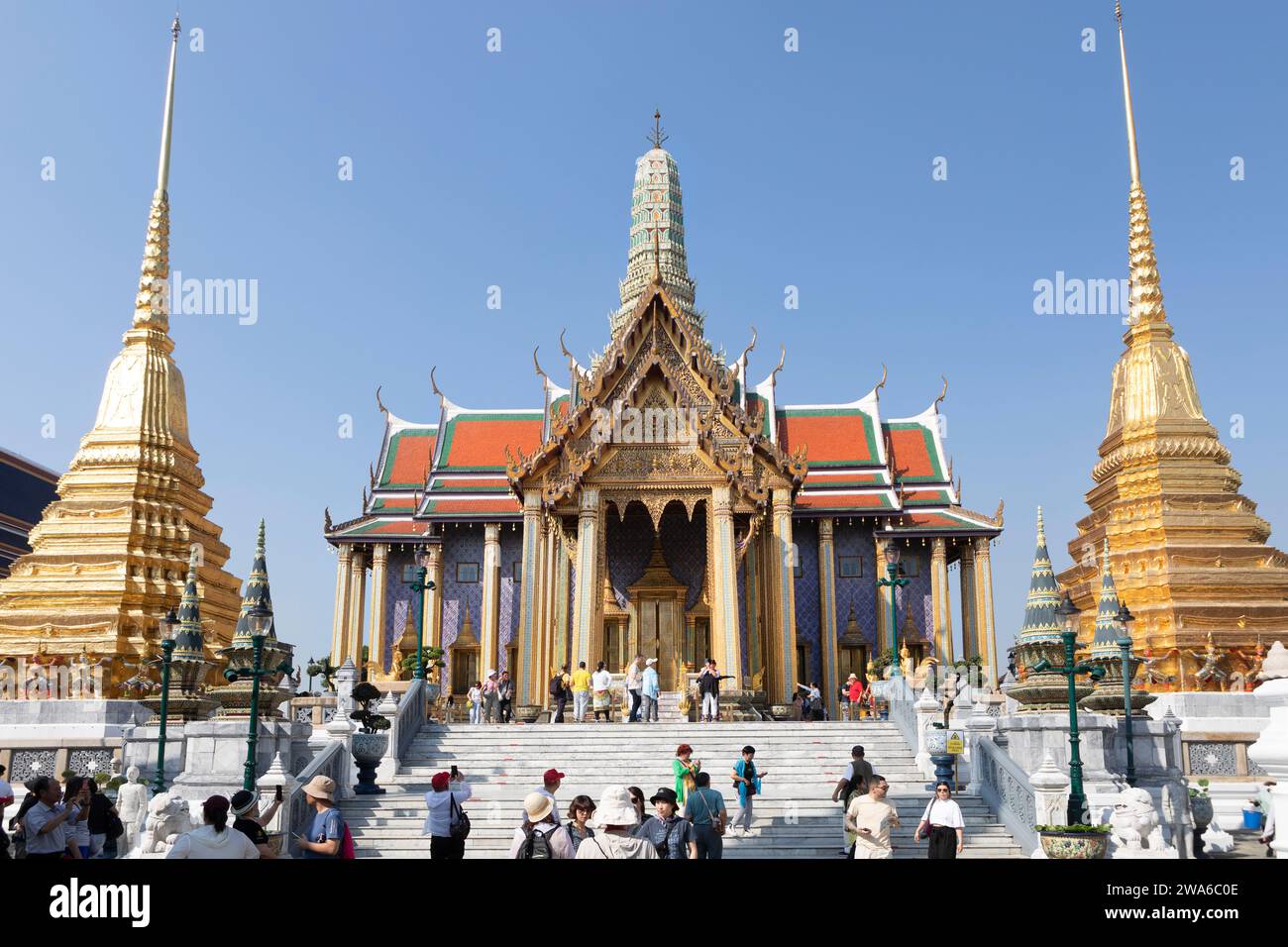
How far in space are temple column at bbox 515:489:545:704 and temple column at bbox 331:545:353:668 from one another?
729cm

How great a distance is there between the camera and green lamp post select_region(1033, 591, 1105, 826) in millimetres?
10734

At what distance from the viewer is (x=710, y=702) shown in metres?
20.1

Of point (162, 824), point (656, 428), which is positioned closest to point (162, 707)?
point (162, 824)

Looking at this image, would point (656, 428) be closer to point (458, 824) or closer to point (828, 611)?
point (828, 611)

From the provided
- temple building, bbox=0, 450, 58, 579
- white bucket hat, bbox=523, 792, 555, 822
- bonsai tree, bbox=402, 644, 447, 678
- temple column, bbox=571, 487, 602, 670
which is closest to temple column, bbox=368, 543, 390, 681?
bonsai tree, bbox=402, 644, 447, 678

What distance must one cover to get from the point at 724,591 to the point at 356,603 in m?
11.4

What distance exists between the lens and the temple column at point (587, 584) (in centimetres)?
2362

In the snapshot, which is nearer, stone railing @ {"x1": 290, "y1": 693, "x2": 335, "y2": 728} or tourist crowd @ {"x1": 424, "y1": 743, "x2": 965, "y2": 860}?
tourist crowd @ {"x1": 424, "y1": 743, "x2": 965, "y2": 860}

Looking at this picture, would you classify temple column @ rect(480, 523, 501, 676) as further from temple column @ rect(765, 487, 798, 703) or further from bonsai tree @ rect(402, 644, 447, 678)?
temple column @ rect(765, 487, 798, 703)

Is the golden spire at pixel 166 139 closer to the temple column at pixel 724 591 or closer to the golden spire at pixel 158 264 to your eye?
the golden spire at pixel 158 264

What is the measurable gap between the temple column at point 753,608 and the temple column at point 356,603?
1041cm

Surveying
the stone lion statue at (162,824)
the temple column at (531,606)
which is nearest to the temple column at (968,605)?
the temple column at (531,606)
